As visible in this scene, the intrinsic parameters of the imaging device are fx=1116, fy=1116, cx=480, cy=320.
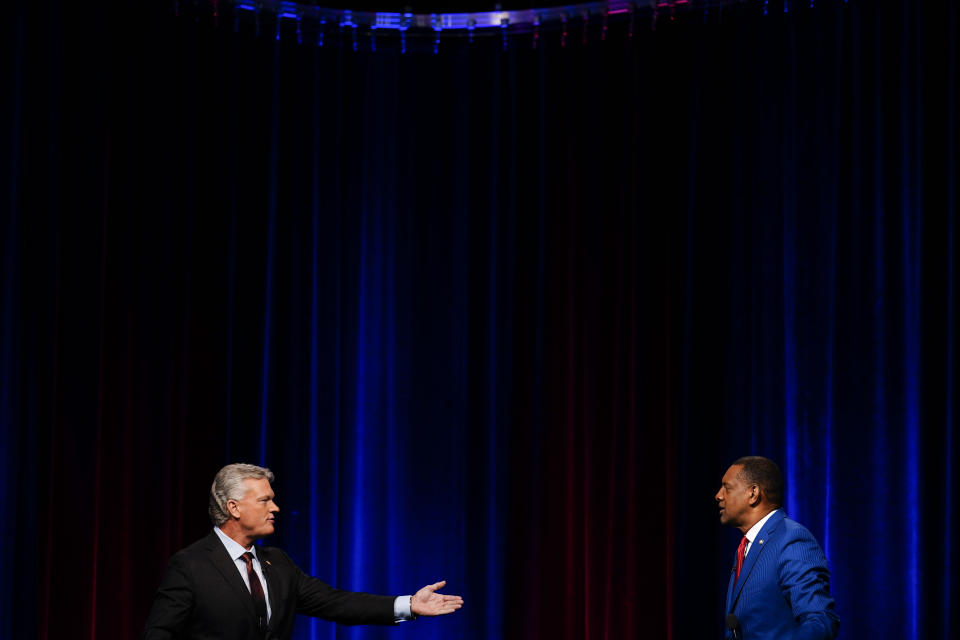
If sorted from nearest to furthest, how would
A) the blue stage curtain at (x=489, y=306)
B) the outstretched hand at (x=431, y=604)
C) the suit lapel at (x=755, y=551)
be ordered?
the suit lapel at (x=755, y=551)
the outstretched hand at (x=431, y=604)
the blue stage curtain at (x=489, y=306)

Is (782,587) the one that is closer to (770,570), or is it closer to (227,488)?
(770,570)

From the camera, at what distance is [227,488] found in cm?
344

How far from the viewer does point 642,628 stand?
16.4ft

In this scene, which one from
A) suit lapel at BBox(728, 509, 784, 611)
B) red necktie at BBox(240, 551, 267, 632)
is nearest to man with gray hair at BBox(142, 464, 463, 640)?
red necktie at BBox(240, 551, 267, 632)

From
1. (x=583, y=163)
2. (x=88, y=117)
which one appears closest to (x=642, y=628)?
(x=583, y=163)

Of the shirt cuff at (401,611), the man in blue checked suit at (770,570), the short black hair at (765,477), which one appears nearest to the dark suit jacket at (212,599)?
the shirt cuff at (401,611)

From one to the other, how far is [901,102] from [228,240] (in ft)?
10.1

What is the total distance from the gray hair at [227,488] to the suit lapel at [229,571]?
0.11m

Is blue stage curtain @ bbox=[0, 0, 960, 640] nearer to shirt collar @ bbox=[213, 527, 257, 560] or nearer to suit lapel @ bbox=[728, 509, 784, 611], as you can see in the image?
suit lapel @ bbox=[728, 509, 784, 611]

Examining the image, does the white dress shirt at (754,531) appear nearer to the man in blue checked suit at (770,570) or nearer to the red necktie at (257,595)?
the man in blue checked suit at (770,570)

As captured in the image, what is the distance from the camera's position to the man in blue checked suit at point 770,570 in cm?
329

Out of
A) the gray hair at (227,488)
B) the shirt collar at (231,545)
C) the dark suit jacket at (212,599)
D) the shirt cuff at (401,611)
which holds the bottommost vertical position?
the shirt cuff at (401,611)

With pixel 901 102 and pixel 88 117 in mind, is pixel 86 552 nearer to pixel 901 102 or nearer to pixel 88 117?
pixel 88 117

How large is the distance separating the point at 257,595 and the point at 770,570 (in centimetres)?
157
